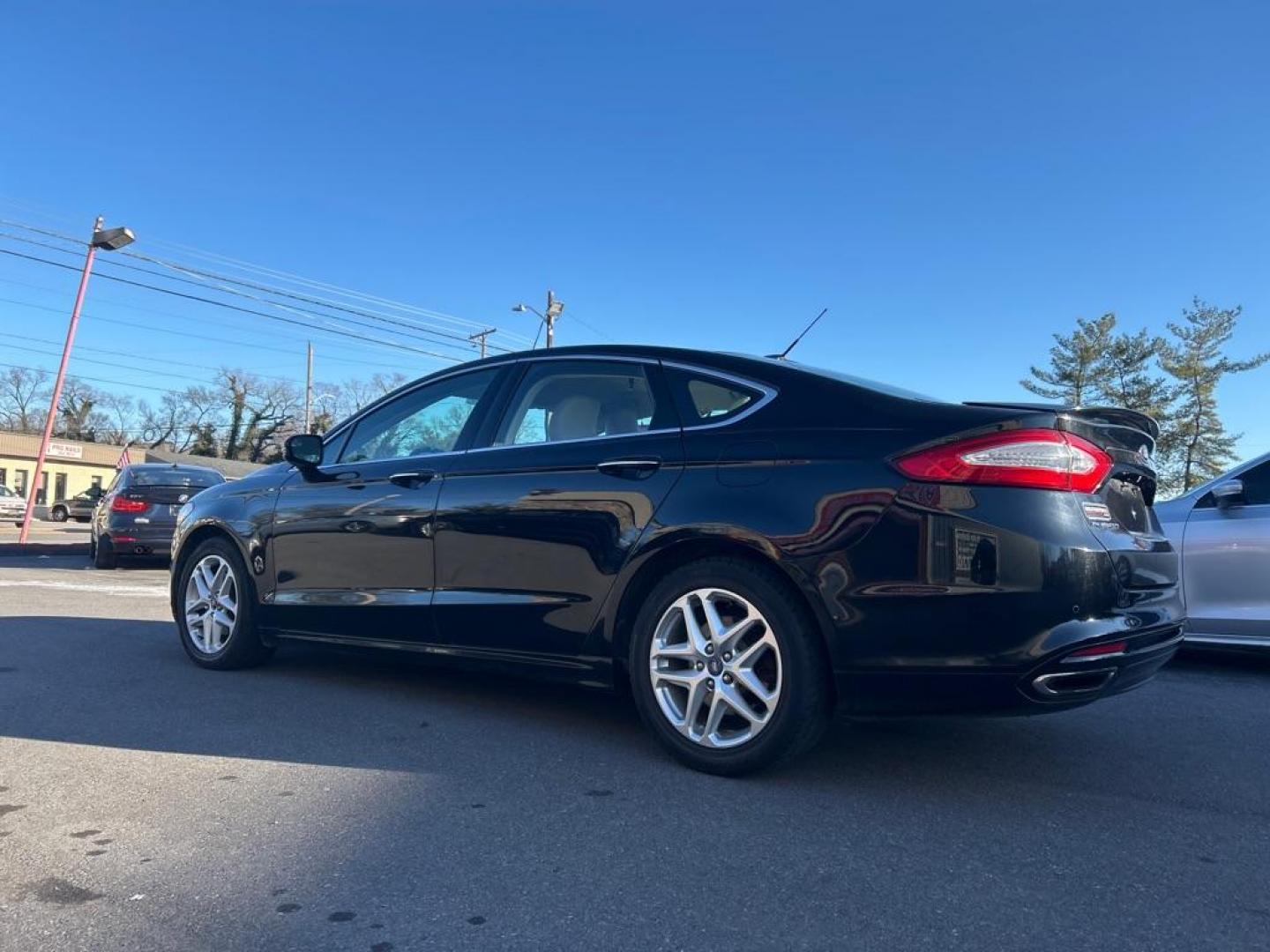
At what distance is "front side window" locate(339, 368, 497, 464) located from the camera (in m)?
4.52

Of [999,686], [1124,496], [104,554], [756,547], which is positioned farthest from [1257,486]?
[104,554]

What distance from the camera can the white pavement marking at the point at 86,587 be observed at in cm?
947

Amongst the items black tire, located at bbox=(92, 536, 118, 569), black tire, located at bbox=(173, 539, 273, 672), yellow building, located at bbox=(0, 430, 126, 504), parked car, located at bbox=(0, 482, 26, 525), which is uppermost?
yellow building, located at bbox=(0, 430, 126, 504)

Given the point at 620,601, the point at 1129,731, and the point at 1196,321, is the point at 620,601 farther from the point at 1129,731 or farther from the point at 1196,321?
the point at 1196,321

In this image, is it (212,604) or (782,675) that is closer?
(782,675)

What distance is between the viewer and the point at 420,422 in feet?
15.5

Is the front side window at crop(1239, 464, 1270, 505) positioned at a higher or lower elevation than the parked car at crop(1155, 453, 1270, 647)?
higher

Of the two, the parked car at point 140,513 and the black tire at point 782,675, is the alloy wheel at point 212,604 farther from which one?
the parked car at point 140,513

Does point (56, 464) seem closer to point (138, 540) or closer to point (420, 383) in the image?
point (138, 540)

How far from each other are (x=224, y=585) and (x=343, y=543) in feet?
3.61

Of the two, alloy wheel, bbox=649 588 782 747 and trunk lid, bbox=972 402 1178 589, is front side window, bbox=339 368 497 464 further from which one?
trunk lid, bbox=972 402 1178 589

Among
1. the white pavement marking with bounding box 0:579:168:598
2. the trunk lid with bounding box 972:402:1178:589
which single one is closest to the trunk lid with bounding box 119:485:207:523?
the white pavement marking with bounding box 0:579:168:598

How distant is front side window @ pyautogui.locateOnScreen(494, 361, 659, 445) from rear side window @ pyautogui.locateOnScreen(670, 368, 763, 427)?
0.44 ft

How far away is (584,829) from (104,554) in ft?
38.3
